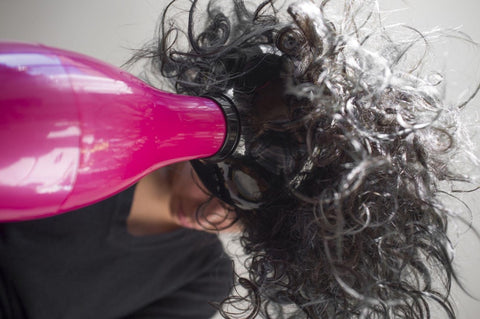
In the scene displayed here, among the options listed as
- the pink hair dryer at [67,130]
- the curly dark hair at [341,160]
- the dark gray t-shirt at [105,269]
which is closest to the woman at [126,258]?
the dark gray t-shirt at [105,269]

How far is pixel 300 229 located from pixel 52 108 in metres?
0.31

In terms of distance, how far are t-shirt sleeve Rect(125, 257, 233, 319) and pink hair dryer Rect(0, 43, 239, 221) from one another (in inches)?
17.2

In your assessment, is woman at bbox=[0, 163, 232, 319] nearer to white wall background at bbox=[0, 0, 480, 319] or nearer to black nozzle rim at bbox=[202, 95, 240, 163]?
black nozzle rim at bbox=[202, 95, 240, 163]

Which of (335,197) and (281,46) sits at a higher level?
(281,46)

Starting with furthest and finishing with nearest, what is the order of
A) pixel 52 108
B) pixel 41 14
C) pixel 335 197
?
pixel 41 14
pixel 335 197
pixel 52 108

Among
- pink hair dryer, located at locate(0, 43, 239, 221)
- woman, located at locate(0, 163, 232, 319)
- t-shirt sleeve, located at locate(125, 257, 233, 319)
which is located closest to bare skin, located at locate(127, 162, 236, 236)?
woman, located at locate(0, 163, 232, 319)

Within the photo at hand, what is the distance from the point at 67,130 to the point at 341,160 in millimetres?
285

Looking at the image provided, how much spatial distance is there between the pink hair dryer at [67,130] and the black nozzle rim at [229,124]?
0.08 metres

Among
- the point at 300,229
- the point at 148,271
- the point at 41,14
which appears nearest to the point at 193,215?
the point at 148,271

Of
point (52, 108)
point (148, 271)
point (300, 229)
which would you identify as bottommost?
point (148, 271)

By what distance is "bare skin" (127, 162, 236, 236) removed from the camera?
0.66 meters

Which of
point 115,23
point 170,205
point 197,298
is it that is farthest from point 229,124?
point 115,23

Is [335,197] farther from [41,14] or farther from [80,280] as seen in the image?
[41,14]

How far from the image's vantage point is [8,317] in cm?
59
